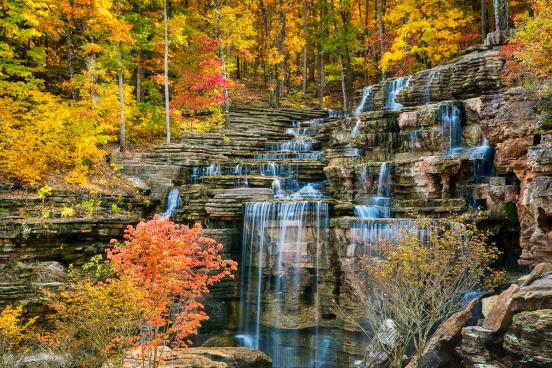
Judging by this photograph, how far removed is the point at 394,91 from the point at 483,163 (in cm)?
1031

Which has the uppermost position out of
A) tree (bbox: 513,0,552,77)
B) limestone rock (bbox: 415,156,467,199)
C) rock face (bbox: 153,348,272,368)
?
tree (bbox: 513,0,552,77)

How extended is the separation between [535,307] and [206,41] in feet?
81.3

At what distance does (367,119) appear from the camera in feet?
73.5

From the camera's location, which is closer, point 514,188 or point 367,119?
point 514,188

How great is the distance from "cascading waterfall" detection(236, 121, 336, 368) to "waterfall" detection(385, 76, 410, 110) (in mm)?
11979

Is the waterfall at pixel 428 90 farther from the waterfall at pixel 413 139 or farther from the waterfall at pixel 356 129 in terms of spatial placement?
the waterfall at pixel 413 139

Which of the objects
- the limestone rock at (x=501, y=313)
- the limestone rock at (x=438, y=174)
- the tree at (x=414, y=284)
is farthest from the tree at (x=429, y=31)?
the limestone rock at (x=501, y=313)

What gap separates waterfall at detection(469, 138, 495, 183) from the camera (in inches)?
689

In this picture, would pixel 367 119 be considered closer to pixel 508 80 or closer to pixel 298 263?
pixel 508 80

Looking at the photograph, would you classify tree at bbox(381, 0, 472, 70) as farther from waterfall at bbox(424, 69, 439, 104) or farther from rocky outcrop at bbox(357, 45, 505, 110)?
waterfall at bbox(424, 69, 439, 104)

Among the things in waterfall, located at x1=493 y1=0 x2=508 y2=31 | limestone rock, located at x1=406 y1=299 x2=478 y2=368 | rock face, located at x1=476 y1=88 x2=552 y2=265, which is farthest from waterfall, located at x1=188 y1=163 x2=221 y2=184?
waterfall, located at x1=493 y1=0 x2=508 y2=31

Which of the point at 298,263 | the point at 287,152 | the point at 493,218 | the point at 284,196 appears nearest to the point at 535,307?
the point at 493,218

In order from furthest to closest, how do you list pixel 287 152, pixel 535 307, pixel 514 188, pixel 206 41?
pixel 206 41
pixel 287 152
pixel 514 188
pixel 535 307

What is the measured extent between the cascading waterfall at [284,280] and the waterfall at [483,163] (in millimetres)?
6575
